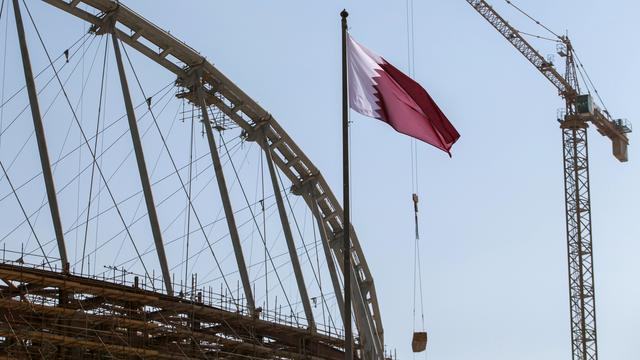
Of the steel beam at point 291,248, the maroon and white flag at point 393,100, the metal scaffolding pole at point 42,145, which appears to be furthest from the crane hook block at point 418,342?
the steel beam at point 291,248

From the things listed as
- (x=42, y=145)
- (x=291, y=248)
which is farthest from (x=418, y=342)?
(x=291, y=248)

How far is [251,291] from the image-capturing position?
8331 cm

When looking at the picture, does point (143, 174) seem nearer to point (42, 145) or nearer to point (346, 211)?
point (42, 145)

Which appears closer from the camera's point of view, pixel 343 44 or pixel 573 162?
pixel 343 44

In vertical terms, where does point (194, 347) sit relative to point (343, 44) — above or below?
below

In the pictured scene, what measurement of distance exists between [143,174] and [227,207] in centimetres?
791

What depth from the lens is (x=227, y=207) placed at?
84.7 meters

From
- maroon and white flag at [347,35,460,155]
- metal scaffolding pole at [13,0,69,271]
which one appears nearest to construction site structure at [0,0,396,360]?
metal scaffolding pole at [13,0,69,271]

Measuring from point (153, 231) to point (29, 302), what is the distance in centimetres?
1022

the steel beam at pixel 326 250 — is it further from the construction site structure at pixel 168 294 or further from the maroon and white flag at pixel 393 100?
the maroon and white flag at pixel 393 100

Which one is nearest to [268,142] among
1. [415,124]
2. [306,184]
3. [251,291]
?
[306,184]

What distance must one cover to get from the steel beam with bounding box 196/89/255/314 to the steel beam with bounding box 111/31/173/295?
6467mm

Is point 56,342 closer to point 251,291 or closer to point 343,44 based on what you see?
point 251,291

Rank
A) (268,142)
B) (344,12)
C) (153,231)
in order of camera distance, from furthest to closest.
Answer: (268,142) → (153,231) → (344,12)
